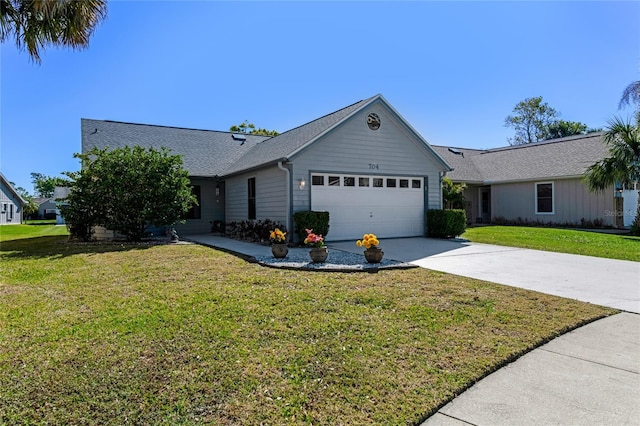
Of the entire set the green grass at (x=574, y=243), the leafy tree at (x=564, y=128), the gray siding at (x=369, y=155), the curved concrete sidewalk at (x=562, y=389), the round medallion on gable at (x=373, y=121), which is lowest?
the curved concrete sidewalk at (x=562, y=389)

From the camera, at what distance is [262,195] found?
45.6 feet

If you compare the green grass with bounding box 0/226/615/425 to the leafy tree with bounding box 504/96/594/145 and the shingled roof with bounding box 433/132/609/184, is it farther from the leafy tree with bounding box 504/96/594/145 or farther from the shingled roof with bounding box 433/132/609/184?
the leafy tree with bounding box 504/96/594/145

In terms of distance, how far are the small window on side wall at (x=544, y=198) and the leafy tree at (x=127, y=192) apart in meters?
17.7

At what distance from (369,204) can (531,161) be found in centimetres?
1345

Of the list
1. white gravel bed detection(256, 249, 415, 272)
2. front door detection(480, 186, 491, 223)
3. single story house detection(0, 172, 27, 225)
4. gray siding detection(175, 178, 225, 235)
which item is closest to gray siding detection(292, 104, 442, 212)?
white gravel bed detection(256, 249, 415, 272)

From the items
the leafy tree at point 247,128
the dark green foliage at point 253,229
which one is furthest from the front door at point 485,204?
the leafy tree at point 247,128

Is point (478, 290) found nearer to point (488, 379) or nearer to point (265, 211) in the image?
point (488, 379)

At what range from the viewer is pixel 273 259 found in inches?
343

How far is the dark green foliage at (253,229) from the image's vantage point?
12531 mm

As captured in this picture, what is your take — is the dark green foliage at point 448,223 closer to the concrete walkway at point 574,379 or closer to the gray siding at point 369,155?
the gray siding at point 369,155

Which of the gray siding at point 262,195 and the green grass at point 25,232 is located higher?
the gray siding at point 262,195

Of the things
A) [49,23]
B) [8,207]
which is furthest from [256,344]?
[8,207]

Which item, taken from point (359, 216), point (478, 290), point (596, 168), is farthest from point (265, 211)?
point (596, 168)

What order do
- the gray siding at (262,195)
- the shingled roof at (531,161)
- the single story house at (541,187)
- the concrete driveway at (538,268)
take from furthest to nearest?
the shingled roof at (531,161)
the single story house at (541,187)
the gray siding at (262,195)
the concrete driveway at (538,268)
